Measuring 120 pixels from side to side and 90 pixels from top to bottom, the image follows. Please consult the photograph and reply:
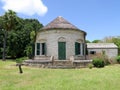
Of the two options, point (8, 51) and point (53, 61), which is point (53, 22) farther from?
point (8, 51)

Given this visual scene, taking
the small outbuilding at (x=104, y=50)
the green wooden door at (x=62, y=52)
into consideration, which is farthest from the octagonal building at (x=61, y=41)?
the small outbuilding at (x=104, y=50)

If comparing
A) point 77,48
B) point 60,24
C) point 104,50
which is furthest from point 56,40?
point 104,50

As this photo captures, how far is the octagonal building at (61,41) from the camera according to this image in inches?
1211

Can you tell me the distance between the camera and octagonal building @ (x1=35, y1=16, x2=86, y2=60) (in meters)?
30.8

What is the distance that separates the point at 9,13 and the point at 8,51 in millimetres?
14664

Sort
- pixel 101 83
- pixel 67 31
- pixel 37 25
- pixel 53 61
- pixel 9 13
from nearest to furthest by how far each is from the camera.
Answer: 1. pixel 101 83
2. pixel 53 61
3. pixel 67 31
4. pixel 9 13
5. pixel 37 25

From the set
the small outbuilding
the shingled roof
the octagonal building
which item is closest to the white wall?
the octagonal building

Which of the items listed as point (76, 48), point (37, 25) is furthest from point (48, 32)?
point (37, 25)

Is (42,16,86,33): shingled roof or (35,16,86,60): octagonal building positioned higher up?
(42,16,86,33): shingled roof

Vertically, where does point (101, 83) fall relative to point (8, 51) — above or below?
below

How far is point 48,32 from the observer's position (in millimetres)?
31250

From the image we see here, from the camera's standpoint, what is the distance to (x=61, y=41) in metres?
30.8

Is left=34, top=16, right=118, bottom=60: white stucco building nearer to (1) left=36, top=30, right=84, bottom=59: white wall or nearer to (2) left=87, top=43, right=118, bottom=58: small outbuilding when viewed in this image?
(1) left=36, top=30, right=84, bottom=59: white wall

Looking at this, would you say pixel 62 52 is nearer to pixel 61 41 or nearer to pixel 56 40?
pixel 61 41
